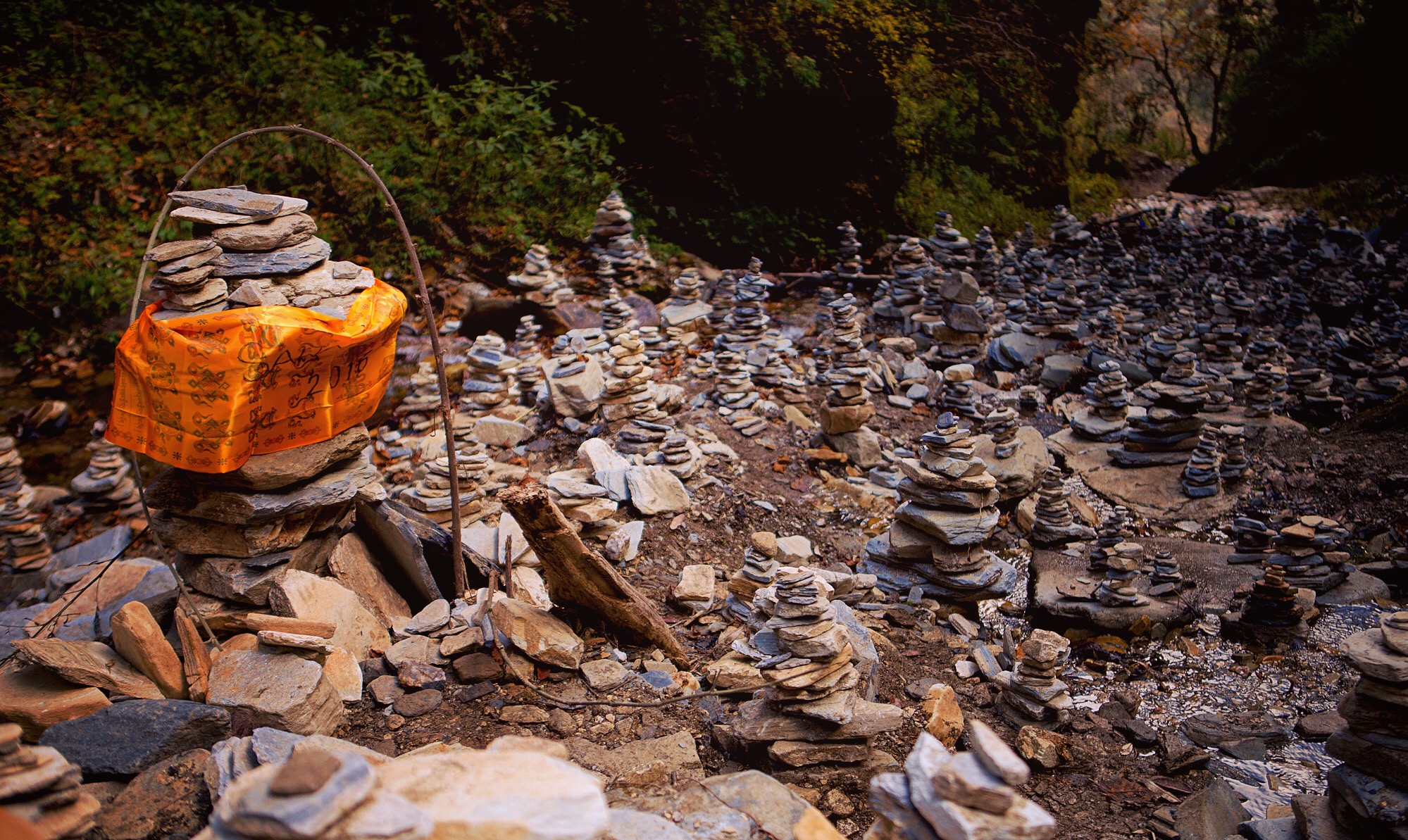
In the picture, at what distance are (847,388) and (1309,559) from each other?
4558mm

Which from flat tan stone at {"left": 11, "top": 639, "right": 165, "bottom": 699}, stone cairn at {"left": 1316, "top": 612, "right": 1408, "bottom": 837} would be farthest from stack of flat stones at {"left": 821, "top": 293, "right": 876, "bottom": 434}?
flat tan stone at {"left": 11, "top": 639, "right": 165, "bottom": 699}

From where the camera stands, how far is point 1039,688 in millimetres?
4898

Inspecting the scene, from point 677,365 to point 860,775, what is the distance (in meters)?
7.61

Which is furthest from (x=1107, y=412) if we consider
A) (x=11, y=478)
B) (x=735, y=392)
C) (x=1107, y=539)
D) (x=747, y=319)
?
(x=11, y=478)

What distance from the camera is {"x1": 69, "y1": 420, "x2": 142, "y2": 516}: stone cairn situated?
859 centimetres

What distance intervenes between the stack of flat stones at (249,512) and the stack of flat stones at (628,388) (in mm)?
3943

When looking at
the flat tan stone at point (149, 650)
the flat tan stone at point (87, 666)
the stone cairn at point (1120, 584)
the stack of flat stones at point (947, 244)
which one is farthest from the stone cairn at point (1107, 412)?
the flat tan stone at point (87, 666)

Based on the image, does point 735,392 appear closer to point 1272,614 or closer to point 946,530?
point 946,530

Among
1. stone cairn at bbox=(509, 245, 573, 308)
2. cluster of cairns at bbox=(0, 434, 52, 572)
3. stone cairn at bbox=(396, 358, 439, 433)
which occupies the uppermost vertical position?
stone cairn at bbox=(509, 245, 573, 308)

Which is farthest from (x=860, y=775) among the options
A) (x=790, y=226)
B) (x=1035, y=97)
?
(x=1035, y=97)

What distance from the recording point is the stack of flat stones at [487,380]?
31.4 feet

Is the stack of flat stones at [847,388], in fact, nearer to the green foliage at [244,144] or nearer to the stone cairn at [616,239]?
the stone cairn at [616,239]

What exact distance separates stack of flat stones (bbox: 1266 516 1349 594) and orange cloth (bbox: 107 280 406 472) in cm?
700

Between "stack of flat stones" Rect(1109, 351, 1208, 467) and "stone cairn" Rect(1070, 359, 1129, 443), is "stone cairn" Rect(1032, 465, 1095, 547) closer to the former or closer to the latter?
"stack of flat stones" Rect(1109, 351, 1208, 467)
